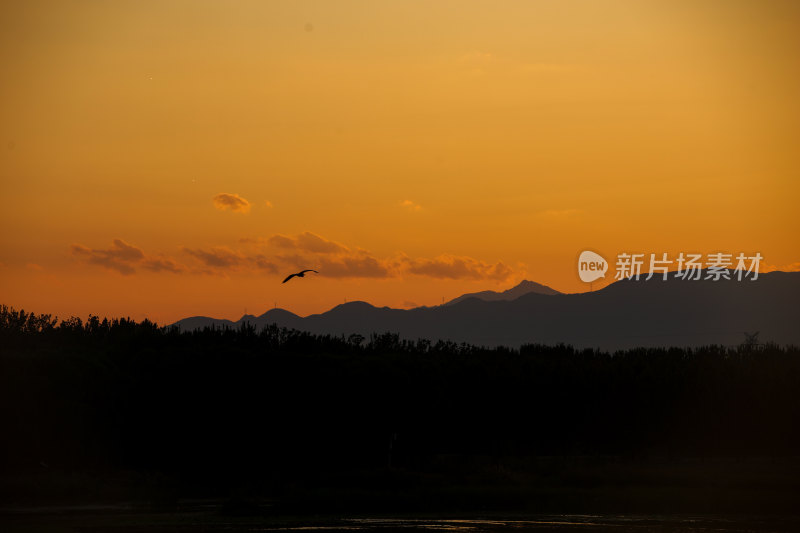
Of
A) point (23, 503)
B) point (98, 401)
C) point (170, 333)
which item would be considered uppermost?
point (170, 333)

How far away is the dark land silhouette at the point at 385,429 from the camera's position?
79.7 meters

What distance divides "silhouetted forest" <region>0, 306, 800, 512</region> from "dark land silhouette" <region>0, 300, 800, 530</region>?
0.18m

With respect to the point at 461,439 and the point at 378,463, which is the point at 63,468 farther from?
the point at 461,439

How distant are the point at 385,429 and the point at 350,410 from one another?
3.55 m

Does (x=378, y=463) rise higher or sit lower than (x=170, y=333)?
lower

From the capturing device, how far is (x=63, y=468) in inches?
3652

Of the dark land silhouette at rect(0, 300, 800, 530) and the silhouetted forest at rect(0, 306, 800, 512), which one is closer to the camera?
the dark land silhouette at rect(0, 300, 800, 530)

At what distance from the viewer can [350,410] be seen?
106 meters

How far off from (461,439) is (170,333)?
3486 centimetres

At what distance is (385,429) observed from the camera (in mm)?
105875

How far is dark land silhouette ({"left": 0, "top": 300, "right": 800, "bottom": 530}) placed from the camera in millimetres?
79688

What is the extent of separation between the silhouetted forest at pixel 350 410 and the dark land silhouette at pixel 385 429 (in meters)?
0.18

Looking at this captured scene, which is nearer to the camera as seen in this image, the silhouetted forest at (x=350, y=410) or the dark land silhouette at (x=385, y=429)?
the dark land silhouette at (x=385, y=429)

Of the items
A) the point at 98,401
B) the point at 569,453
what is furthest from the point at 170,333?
the point at 569,453
